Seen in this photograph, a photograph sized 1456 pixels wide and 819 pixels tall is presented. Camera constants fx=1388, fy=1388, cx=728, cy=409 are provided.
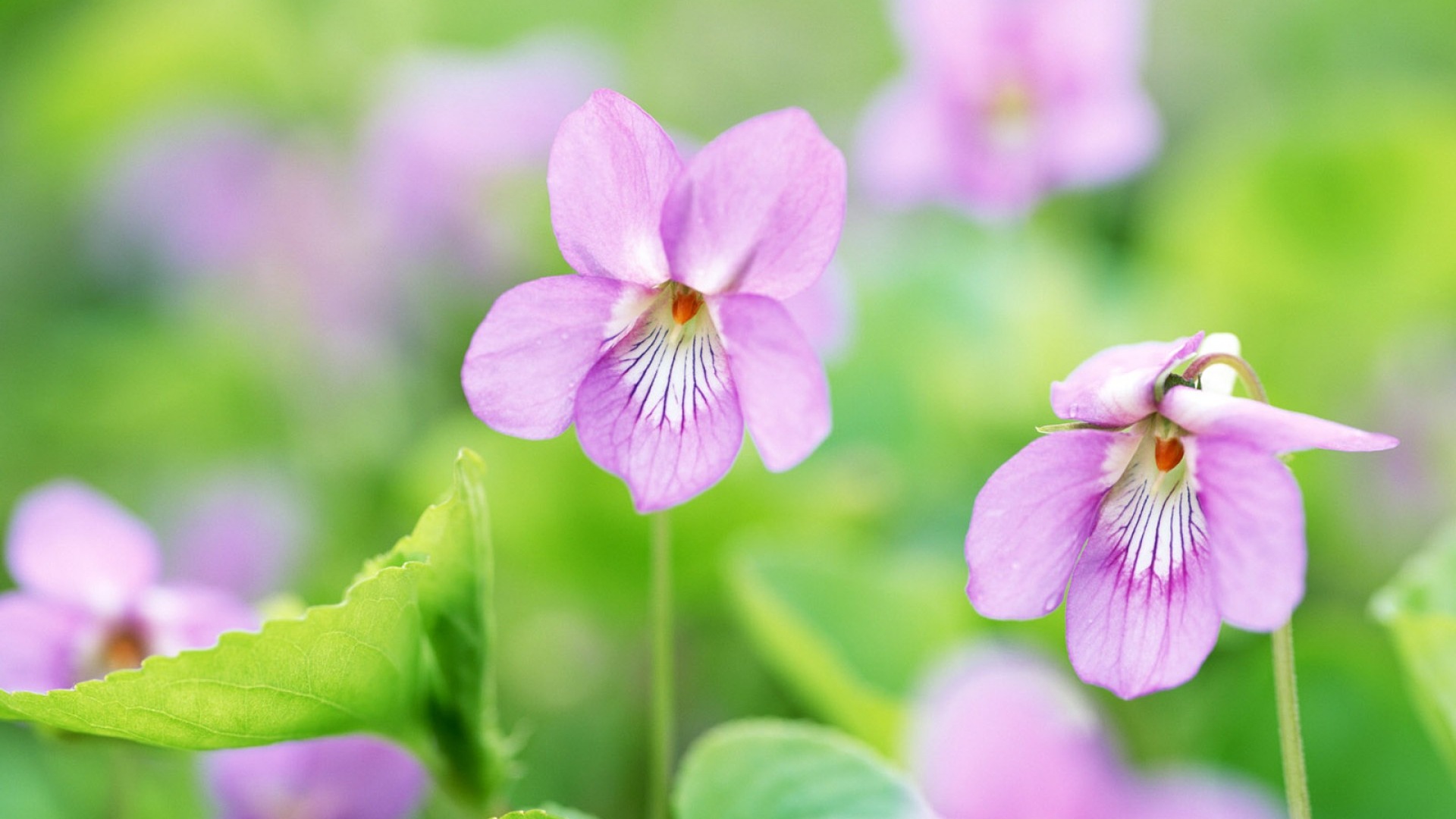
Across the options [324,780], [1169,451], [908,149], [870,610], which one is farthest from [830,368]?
[1169,451]

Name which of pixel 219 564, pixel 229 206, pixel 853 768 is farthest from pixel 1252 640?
pixel 229 206

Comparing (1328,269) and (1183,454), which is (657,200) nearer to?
(1183,454)

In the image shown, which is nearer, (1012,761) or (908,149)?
(1012,761)

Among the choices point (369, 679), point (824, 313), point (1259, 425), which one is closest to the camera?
point (1259, 425)

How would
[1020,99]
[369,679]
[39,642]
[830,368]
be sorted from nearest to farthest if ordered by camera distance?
[369,679] → [39,642] → [1020,99] → [830,368]

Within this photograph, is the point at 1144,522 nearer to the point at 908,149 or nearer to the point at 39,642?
the point at 39,642

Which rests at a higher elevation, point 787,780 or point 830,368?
point 830,368
